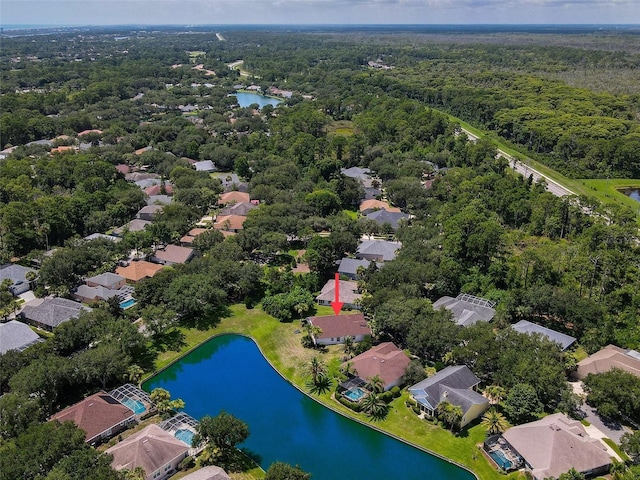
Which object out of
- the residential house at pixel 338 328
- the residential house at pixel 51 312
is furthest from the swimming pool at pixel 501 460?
the residential house at pixel 51 312

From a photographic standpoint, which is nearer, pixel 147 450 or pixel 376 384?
pixel 147 450

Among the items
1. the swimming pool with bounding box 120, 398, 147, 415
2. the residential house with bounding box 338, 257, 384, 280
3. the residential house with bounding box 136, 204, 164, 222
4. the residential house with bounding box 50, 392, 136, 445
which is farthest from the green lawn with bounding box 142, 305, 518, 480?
the residential house with bounding box 136, 204, 164, 222

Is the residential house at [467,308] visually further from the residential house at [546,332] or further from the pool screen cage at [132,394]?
the pool screen cage at [132,394]

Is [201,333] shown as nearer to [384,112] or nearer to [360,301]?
[360,301]

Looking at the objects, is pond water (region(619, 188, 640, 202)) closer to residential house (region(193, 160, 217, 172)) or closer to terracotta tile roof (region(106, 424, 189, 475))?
residential house (region(193, 160, 217, 172))

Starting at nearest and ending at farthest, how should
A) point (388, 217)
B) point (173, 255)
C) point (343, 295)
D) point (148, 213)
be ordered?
point (343, 295) < point (173, 255) < point (148, 213) < point (388, 217)

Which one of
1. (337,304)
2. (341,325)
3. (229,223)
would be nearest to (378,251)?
(337,304)

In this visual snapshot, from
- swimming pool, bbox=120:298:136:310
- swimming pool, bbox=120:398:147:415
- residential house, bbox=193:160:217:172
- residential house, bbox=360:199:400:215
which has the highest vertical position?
residential house, bbox=193:160:217:172

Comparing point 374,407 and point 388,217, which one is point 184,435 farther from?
point 388,217
